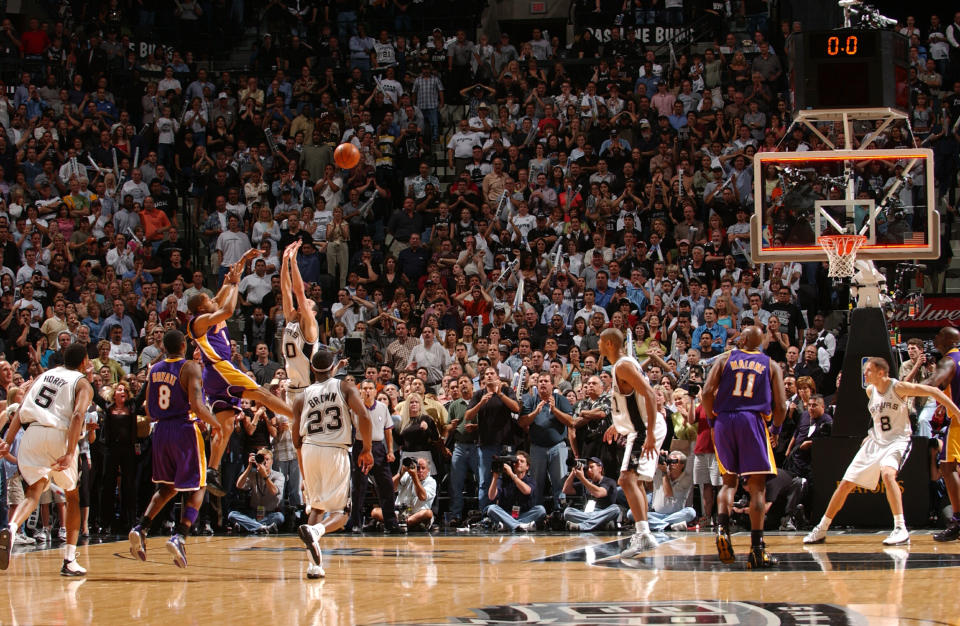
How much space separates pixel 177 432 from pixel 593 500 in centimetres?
529

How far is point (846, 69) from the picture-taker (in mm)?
12711

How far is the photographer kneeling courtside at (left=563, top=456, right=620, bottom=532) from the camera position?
12992 millimetres

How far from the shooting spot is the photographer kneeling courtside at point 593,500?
12992 millimetres

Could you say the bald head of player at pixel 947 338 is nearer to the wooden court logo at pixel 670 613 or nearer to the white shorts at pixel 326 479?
the wooden court logo at pixel 670 613

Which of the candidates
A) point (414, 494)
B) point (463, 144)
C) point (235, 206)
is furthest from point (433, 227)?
point (414, 494)

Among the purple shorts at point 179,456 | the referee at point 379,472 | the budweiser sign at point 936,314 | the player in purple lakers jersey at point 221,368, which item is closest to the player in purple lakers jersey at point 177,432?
the purple shorts at point 179,456

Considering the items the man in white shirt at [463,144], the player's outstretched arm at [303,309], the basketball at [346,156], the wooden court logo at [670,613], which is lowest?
the wooden court logo at [670,613]

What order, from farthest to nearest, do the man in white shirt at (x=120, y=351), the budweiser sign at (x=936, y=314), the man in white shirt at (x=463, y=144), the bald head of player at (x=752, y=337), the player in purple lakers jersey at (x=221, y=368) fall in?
1. the man in white shirt at (x=463, y=144)
2. the man in white shirt at (x=120, y=351)
3. the budweiser sign at (x=936, y=314)
4. the player in purple lakers jersey at (x=221, y=368)
5. the bald head of player at (x=752, y=337)

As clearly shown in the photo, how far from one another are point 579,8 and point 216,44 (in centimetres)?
753

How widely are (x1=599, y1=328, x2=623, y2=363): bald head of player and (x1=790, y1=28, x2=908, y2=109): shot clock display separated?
470 centimetres

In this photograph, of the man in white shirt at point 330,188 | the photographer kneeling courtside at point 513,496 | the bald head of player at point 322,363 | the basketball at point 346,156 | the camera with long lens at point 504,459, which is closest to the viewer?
the bald head of player at point 322,363

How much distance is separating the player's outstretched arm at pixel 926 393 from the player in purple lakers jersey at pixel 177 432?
20.4 ft

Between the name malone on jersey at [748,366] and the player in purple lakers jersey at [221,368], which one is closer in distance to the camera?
the name malone on jersey at [748,366]

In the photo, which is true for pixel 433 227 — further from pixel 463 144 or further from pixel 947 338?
pixel 947 338
